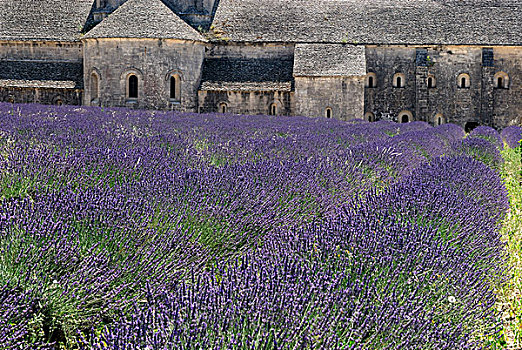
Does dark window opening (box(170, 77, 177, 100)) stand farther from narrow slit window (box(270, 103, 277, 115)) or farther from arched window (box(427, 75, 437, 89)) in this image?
arched window (box(427, 75, 437, 89))

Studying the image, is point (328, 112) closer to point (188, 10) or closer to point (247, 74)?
Result: point (247, 74)

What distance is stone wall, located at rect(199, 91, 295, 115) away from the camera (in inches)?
1004

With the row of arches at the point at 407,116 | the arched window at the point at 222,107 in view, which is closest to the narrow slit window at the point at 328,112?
the row of arches at the point at 407,116

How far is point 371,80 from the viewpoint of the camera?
93.2 ft

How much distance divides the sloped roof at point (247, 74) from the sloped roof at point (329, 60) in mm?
846

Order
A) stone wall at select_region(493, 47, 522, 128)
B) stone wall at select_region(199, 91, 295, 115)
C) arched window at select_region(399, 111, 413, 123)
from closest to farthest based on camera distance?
stone wall at select_region(199, 91, 295, 115) < stone wall at select_region(493, 47, 522, 128) < arched window at select_region(399, 111, 413, 123)

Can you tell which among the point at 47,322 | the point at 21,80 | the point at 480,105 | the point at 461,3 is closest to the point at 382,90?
the point at 480,105

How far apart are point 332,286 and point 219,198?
1941 mm

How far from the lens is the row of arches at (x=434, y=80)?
28.3m

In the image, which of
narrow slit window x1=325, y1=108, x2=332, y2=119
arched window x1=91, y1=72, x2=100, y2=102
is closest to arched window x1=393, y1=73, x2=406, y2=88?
narrow slit window x1=325, y1=108, x2=332, y2=119

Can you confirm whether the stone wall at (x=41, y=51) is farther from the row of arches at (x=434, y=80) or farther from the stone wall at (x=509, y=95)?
the stone wall at (x=509, y=95)

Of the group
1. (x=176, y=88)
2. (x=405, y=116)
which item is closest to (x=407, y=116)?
(x=405, y=116)

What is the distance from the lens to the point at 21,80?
86.7 ft

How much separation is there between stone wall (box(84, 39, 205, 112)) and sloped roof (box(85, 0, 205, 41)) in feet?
1.01
